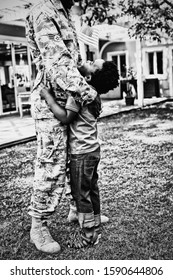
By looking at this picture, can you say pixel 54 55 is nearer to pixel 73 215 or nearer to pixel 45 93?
pixel 45 93

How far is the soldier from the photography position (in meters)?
1.44

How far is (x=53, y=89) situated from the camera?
152cm

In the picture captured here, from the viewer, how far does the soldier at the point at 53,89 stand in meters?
1.44

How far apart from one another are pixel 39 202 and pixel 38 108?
384 mm

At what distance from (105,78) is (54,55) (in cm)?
25

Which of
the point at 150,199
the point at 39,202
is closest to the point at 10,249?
the point at 39,202

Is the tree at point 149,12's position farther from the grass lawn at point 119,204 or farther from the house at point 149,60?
the house at point 149,60

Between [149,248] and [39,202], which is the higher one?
[39,202]

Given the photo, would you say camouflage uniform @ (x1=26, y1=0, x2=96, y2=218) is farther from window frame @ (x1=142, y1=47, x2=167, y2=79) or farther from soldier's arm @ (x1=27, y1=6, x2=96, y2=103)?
window frame @ (x1=142, y1=47, x2=167, y2=79)

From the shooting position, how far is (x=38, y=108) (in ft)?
5.05

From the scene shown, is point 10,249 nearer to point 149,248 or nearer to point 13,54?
point 149,248

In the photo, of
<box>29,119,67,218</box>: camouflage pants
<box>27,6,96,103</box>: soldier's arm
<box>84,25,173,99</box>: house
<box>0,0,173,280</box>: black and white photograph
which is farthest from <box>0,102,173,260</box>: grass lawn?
<box>84,25,173,99</box>: house

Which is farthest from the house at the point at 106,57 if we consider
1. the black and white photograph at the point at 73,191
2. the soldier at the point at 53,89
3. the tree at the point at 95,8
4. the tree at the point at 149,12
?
the soldier at the point at 53,89

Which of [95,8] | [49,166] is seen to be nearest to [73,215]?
[49,166]
